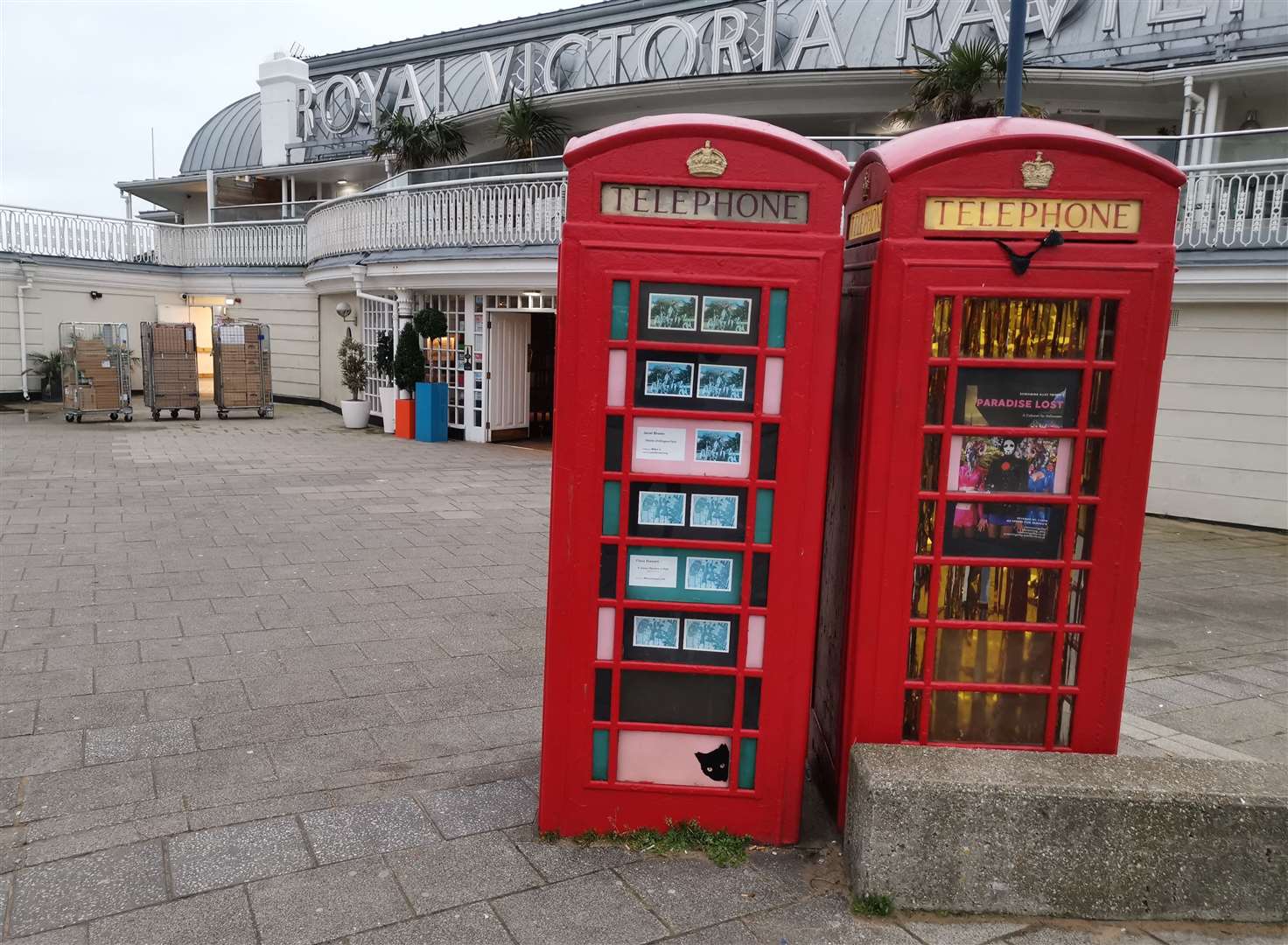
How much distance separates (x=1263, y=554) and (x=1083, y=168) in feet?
29.0

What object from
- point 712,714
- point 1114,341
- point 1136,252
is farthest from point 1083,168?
point 712,714

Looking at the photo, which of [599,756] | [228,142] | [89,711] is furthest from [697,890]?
[228,142]

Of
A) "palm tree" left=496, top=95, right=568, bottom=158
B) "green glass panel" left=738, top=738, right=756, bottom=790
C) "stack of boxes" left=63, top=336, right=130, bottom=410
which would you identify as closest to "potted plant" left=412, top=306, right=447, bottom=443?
"palm tree" left=496, top=95, right=568, bottom=158

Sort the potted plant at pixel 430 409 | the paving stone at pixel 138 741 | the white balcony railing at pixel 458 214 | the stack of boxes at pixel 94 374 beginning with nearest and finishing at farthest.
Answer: the paving stone at pixel 138 741 → the white balcony railing at pixel 458 214 → the potted plant at pixel 430 409 → the stack of boxes at pixel 94 374

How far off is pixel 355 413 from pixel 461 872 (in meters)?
17.3

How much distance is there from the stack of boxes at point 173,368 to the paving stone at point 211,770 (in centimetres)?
1754

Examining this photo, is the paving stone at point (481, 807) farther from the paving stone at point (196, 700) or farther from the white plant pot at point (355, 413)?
the white plant pot at point (355, 413)

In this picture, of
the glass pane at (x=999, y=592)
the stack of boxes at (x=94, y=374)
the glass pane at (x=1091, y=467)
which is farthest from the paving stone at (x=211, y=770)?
the stack of boxes at (x=94, y=374)

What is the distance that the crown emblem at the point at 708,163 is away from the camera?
3.51 meters

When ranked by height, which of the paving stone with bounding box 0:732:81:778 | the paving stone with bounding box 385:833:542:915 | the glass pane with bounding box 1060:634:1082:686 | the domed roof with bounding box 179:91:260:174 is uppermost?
the domed roof with bounding box 179:91:260:174

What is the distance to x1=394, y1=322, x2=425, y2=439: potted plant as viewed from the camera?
58.0ft

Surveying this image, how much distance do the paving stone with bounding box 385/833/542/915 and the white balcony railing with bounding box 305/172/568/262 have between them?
39.6ft

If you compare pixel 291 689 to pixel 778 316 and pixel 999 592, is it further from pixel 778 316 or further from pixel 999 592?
pixel 999 592

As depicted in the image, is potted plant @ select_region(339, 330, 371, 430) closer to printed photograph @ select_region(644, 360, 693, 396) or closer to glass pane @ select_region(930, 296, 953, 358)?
printed photograph @ select_region(644, 360, 693, 396)
